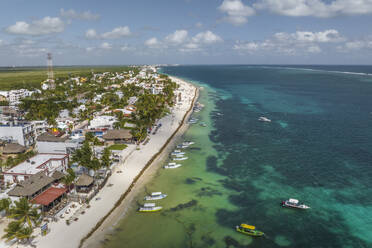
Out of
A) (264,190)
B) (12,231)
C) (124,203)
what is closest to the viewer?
(12,231)

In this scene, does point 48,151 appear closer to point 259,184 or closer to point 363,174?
point 259,184

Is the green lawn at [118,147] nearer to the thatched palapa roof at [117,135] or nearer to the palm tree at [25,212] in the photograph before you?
the thatched palapa roof at [117,135]

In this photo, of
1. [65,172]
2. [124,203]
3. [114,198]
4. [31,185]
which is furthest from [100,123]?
[124,203]

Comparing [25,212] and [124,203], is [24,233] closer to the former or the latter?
[25,212]

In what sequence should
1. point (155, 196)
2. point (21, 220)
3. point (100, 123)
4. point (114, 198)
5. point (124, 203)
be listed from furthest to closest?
1. point (100, 123)
2. point (155, 196)
3. point (114, 198)
4. point (124, 203)
5. point (21, 220)

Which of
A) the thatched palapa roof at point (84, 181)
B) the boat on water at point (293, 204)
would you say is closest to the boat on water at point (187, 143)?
the thatched palapa roof at point (84, 181)

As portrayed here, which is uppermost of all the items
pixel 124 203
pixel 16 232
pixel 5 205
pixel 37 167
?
pixel 37 167
